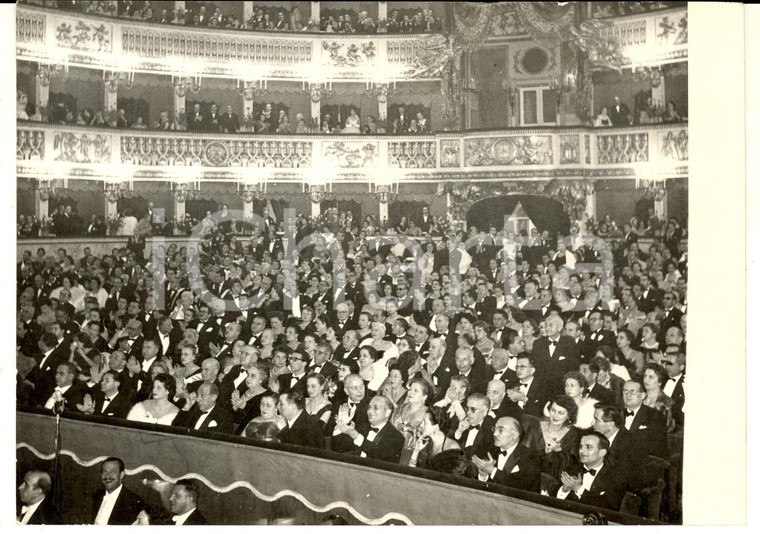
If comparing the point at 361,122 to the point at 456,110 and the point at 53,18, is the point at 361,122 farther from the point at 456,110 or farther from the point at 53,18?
the point at 53,18

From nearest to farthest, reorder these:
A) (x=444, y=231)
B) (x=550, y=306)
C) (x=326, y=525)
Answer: (x=326, y=525)
(x=550, y=306)
(x=444, y=231)

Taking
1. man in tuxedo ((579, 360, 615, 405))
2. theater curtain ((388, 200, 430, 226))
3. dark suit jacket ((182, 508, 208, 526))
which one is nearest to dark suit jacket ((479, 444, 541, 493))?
man in tuxedo ((579, 360, 615, 405))

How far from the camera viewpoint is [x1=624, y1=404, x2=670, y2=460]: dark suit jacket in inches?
315

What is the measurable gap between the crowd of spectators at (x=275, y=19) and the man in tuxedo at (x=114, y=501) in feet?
15.1

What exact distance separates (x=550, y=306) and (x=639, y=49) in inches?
109

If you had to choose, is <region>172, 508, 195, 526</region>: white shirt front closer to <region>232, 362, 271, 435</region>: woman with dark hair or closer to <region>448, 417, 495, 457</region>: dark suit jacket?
<region>232, 362, 271, 435</region>: woman with dark hair

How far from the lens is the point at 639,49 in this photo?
9.06 m

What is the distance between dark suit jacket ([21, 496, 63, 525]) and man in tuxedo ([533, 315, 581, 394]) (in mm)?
4650

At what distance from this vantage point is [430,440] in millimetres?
8273

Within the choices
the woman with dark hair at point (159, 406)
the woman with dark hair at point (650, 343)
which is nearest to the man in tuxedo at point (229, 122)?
→ the woman with dark hair at point (159, 406)

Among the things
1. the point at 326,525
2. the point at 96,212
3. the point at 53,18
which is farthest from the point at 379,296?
the point at 53,18

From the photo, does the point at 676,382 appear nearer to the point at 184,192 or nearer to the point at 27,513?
the point at 184,192

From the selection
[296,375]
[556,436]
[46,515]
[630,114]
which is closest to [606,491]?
[556,436]

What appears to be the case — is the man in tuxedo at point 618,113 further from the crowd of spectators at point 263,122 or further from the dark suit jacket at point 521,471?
the dark suit jacket at point 521,471
